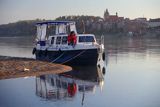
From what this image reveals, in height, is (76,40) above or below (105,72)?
above

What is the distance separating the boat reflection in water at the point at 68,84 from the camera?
48.1ft

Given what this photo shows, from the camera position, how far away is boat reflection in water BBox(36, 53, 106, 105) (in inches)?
578

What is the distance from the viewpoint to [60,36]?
25.8 meters

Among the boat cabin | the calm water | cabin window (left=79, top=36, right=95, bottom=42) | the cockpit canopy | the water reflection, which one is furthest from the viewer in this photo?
the cockpit canopy

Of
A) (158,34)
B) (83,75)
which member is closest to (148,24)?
(158,34)

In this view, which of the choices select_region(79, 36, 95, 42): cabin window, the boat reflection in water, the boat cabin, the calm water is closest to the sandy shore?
the boat reflection in water

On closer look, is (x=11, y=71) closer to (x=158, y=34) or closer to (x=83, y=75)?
(x=83, y=75)

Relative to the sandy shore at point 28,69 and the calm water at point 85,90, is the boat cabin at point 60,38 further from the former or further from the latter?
the calm water at point 85,90

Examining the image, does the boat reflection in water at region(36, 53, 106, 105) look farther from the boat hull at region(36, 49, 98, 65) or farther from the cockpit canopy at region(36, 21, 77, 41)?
the cockpit canopy at region(36, 21, 77, 41)

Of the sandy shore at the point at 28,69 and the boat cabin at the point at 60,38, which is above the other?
the boat cabin at the point at 60,38

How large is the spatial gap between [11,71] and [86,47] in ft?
17.4

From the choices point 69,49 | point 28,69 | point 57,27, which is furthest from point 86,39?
point 57,27

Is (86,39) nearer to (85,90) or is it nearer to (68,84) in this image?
(68,84)

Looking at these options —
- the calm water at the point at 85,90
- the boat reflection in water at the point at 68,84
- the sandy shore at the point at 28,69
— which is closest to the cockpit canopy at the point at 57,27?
the sandy shore at the point at 28,69
